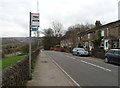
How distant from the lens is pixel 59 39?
93.3m

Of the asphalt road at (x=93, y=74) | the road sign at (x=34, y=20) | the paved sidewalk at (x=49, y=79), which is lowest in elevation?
the asphalt road at (x=93, y=74)

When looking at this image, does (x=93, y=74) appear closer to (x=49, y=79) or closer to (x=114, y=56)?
(x=49, y=79)

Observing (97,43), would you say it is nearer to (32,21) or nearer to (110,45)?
(110,45)

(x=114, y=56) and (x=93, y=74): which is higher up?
(x=114, y=56)

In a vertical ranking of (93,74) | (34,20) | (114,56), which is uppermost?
(34,20)

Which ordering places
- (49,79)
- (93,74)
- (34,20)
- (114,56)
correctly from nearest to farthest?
(34,20) → (49,79) → (93,74) → (114,56)

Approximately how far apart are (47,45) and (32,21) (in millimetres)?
77566

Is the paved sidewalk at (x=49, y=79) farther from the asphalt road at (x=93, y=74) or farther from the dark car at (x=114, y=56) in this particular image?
the dark car at (x=114, y=56)

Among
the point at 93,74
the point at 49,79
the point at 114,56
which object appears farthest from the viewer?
the point at 114,56

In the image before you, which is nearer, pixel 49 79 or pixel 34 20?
pixel 34 20

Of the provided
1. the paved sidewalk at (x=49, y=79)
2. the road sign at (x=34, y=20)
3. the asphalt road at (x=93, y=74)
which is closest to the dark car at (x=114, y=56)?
the asphalt road at (x=93, y=74)

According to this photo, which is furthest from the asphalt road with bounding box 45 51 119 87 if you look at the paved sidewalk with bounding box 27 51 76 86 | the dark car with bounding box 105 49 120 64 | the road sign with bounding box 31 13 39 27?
the road sign with bounding box 31 13 39 27

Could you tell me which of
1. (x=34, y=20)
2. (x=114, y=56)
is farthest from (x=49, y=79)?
(x=114, y=56)

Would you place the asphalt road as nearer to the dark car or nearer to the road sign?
the dark car
